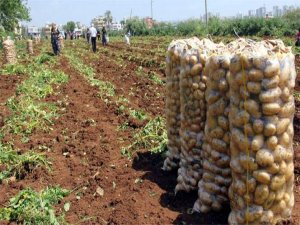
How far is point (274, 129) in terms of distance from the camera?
3.21m

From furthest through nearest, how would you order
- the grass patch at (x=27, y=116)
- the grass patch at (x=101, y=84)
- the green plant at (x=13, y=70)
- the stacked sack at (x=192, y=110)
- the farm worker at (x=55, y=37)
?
the farm worker at (x=55, y=37) < the green plant at (x=13, y=70) < the grass patch at (x=101, y=84) < the grass patch at (x=27, y=116) < the stacked sack at (x=192, y=110)

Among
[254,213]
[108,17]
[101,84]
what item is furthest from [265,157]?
[108,17]

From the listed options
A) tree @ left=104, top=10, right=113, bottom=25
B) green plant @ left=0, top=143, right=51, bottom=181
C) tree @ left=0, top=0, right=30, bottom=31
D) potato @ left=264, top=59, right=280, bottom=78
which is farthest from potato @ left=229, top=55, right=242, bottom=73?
tree @ left=104, top=10, right=113, bottom=25

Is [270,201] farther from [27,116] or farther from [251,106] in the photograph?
[27,116]

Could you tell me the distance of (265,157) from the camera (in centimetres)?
323

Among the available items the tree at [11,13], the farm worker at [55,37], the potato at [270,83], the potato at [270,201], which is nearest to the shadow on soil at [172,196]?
the potato at [270,201]

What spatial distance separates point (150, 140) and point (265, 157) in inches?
121

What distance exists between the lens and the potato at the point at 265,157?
3.23 m

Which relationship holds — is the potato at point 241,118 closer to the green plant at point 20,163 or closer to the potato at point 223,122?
the potato at point 223,122

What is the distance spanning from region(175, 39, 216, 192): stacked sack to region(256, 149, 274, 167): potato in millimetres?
1008

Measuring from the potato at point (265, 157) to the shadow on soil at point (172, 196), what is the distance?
2.62ft

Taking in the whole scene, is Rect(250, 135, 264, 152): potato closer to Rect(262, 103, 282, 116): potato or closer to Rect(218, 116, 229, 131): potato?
Rect(262, 103, 282, 116): potato

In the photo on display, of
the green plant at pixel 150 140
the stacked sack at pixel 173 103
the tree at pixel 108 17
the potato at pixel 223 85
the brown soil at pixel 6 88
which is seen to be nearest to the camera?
the potato at pixel 223 85

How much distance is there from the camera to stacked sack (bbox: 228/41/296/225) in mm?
3178
